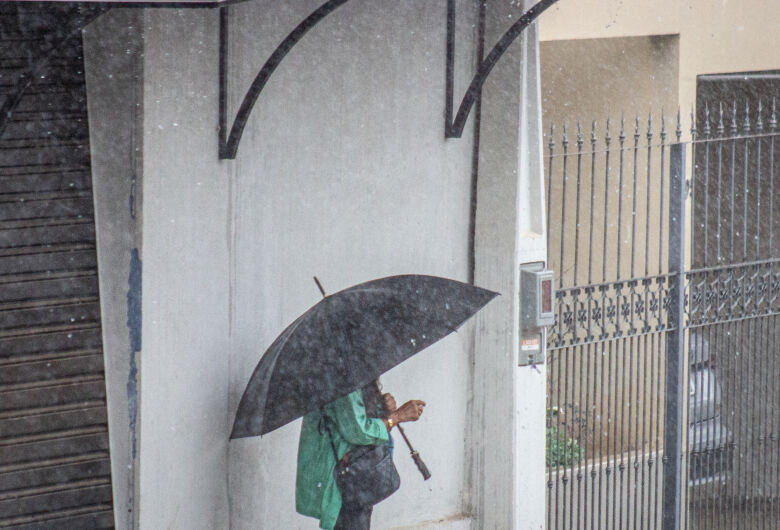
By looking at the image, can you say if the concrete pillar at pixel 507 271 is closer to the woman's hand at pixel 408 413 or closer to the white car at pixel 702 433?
the woman's hand at pixel 408 413

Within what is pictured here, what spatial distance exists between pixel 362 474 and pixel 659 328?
94.7 inches

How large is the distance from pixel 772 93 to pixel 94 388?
25.0ft

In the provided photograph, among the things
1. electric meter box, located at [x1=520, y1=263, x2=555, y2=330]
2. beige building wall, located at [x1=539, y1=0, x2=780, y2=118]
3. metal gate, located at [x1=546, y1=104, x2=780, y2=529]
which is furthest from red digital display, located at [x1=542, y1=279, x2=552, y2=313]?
beige building wall, located at [x1=539, y1=0, x2=780, y2=118]

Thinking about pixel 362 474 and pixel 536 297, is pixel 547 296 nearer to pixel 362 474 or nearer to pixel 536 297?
pixel 536 297

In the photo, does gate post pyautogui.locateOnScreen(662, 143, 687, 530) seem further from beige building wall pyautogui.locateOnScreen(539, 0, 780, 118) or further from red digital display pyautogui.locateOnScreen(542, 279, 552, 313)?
beige building wall pyautogui.locateOnScreen(539, 0, 780, 118)

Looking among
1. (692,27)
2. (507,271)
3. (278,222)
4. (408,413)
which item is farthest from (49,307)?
(692,27)

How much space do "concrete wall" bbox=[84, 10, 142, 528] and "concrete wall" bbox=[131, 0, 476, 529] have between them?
0.31 feet

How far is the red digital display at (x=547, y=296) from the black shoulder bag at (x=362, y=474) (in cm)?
139

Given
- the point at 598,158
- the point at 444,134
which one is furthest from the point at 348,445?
the point at 598,158

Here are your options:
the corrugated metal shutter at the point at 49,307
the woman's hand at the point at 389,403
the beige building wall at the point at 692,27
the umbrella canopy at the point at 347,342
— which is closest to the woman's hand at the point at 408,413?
the woman's hand at the point at 389,403

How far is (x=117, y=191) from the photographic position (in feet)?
16.1

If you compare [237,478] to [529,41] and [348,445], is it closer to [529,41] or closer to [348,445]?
[348,445]

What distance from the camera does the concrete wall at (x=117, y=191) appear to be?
4.85m

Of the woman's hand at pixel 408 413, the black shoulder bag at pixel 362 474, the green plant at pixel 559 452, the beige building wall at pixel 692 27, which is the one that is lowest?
the green plant at pixel 559 452
